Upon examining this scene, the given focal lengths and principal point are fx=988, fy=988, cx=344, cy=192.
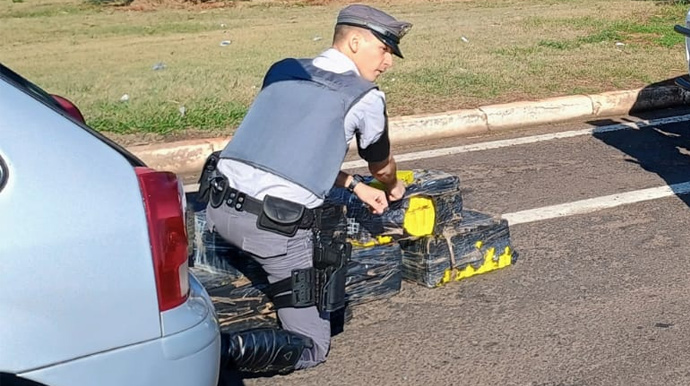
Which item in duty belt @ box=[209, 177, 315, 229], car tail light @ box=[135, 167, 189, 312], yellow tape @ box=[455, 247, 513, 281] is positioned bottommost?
yellow tape @ box=[455, 247, 513, 281]

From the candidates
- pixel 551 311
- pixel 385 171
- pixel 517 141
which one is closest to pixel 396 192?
pixel 385 171

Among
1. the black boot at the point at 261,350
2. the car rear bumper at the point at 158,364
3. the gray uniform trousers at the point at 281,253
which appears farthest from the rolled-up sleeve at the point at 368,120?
the car rear bumper at the point at 158,364

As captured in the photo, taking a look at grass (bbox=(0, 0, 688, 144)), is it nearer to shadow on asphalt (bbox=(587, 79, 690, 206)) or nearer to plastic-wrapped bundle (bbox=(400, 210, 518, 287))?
shadow on asphalt (bbox=(587, 79, 690, 206))

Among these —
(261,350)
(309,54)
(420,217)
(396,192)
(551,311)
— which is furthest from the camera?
(309,54)

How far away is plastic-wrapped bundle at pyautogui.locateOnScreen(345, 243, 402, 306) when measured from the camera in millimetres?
4684

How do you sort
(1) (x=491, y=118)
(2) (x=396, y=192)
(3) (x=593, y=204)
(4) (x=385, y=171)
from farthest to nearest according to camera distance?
(1) (x=491, y=118)
(3) (x=593, y=204)
(2) (x=396, y=192)
(4) (x=385, y=171)

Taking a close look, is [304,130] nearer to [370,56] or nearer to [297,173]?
[297,173]

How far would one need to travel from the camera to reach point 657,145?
8.12 m

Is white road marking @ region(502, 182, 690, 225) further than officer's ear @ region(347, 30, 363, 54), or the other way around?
white road marking @ region(502, 182, 690, 225)

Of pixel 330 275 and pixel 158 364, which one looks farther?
pixel 330 275

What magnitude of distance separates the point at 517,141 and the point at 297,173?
4.72 m

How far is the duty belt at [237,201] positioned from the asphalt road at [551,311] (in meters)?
0.67

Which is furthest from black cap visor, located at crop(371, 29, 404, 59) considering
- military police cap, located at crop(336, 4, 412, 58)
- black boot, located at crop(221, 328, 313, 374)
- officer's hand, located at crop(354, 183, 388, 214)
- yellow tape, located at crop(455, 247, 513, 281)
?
yellow tape, located at crop(455, 247, 513, 281)

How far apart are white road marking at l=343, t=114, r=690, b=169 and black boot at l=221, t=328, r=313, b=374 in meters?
3.56
